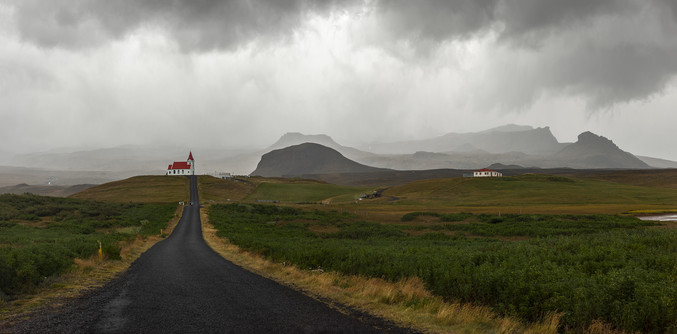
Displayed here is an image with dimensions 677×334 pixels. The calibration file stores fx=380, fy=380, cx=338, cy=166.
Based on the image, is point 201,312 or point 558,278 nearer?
point 201,312

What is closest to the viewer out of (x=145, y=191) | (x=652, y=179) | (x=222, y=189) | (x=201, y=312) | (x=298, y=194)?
(x=201, y=312)

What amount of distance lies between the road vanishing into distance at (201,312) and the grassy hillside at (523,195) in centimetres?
7961

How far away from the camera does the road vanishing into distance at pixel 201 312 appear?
9.98 metres

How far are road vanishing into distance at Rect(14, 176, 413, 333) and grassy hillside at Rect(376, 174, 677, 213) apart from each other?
3134 inches

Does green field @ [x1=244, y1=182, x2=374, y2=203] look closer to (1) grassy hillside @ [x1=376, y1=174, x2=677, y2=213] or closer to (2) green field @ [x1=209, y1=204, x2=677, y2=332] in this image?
(1) grassy hillside @ [x1=376, y1=174, x2=677, y2=213]

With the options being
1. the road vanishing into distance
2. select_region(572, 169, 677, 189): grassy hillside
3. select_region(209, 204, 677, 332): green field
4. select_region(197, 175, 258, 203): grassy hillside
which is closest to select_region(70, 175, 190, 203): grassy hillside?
select_region(197, 175, 258, 203): grassy hillside

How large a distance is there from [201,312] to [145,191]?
5860 inches

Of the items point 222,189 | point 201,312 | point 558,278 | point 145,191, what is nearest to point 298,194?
point 222,189

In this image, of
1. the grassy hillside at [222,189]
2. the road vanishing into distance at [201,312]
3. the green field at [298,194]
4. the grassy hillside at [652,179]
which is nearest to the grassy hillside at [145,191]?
the grassy hillside at [222,189]

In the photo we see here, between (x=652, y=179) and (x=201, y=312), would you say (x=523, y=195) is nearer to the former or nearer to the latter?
(x=652, y=179)

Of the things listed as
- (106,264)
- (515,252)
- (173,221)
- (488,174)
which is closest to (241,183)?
(173,221)

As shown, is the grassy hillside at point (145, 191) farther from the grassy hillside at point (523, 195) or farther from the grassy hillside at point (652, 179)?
the grassy hillside at point (652, 179)

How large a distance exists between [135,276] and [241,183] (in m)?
157

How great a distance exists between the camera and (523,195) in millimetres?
121625
